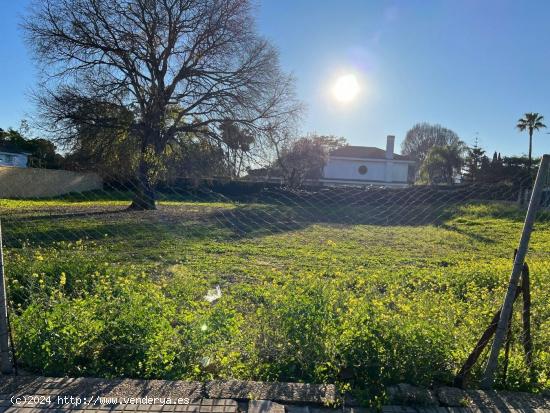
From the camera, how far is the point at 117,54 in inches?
640

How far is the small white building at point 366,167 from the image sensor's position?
41875 millimetres

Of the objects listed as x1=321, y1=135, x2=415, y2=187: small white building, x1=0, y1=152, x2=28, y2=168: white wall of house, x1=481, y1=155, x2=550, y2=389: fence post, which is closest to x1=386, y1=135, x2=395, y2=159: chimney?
x1=321, y1=135, x2=415, y2=187: small white building

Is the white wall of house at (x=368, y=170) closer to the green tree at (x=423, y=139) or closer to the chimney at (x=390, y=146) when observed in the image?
the chimney at (x=390, y=146)

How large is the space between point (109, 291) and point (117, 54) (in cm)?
1565

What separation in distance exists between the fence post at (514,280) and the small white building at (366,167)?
3942 cm

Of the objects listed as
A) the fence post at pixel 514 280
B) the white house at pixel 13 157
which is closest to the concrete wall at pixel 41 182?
the white house at pixel 13 157

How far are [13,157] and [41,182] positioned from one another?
15.9 meters

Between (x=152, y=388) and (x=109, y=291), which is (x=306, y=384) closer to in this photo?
(x=152, y=388)

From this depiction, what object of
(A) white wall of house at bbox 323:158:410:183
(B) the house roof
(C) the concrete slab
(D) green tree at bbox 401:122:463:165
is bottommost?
(C) the concrete slab

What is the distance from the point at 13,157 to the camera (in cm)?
3136

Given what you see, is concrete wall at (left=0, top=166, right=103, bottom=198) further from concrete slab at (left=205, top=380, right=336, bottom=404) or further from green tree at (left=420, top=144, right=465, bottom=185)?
green tree at (left=420, top=144, right=465, bottom=185)

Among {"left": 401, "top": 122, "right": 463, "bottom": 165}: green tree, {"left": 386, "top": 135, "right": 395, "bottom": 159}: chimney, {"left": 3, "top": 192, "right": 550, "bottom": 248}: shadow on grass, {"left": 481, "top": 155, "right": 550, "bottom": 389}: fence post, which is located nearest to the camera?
{"left": 481, "top": 155, "right": 550, "bottom": 389}: fence post

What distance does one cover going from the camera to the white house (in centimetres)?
3028

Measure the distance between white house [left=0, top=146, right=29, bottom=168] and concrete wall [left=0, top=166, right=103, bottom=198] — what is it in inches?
536
